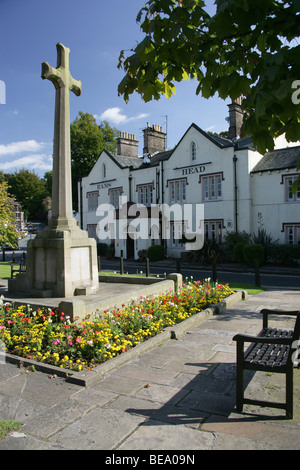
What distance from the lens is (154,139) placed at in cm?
3419

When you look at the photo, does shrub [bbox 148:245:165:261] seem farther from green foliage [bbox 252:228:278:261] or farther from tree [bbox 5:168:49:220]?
tree [bbox 5:168:49:220]

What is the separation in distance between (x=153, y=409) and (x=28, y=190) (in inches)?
Answer: 2912

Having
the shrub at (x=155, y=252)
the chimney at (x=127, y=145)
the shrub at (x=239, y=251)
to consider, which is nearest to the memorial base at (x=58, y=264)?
the shrub at (x=239, y=251)

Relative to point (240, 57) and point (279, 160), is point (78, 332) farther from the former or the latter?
point (279, 160)

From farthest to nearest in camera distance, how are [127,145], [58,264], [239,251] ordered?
[127,145] < [239,251] < [58,264]

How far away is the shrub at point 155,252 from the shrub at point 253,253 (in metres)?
7.19

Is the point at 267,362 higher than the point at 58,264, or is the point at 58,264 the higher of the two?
the point at 58,264

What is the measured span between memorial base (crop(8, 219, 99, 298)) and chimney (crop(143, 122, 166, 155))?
2566 centimetres

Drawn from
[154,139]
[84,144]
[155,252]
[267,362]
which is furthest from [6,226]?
[84,144]

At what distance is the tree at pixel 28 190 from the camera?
72562 mm

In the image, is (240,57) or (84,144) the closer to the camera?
(240,57)

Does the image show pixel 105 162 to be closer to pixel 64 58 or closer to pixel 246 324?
pixel 64 58

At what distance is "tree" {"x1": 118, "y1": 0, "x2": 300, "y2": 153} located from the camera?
298 centimetres

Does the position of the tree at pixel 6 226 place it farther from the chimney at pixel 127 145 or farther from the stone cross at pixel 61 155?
the chimney at pixel 127 145
